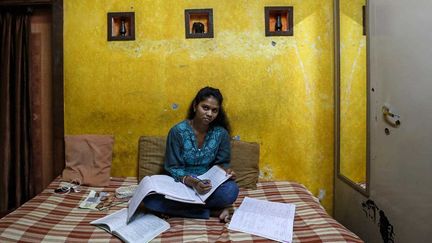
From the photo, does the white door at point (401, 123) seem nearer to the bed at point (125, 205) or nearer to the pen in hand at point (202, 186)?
the bed at point (125, 205)

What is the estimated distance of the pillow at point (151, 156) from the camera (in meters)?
2.44

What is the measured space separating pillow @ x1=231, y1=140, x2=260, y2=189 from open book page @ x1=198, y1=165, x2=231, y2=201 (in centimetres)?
34

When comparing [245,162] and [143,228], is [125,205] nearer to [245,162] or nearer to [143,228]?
[143,228]

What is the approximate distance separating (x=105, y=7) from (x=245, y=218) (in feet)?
6.20

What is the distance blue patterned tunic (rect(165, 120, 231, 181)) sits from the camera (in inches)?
84.7

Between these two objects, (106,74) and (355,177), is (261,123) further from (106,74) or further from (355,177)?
(106,74)

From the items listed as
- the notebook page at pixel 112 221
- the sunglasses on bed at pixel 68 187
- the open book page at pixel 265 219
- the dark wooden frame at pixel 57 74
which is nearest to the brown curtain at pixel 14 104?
the dark wooden frame at pixel 57 74

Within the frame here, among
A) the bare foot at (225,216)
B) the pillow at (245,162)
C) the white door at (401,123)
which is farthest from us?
the pillow at (245,162)

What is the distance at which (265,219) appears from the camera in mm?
1762

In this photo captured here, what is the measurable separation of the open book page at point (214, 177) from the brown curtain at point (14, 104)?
5.13 ft

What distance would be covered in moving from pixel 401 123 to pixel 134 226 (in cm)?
149

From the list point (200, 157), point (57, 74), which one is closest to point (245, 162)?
point (200, 157)

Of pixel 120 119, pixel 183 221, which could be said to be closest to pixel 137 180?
pixel 120 119

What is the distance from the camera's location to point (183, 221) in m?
1.84
